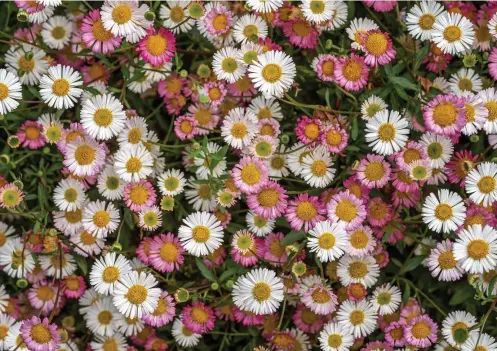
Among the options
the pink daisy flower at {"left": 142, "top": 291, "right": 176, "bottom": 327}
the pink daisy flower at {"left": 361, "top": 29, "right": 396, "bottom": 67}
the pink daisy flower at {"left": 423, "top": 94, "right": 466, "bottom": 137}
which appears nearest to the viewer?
the pink daisy flower at {"left": 423, "top": 94, "right": 466, "bottom": 137}

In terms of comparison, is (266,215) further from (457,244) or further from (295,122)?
(457,244)

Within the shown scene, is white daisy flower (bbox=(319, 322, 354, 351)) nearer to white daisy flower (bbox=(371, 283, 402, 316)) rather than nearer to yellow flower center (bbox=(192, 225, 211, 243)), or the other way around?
white daisy flower (bbox=(371, 283, 402, 316))

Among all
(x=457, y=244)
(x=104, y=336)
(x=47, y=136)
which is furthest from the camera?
(x=104, y=336)

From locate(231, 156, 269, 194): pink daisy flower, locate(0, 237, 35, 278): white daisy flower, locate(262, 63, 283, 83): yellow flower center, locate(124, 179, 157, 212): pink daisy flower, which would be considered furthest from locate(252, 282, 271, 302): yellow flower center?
locate(0, 237, 35, 278): white daisy flower

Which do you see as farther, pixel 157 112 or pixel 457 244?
pixel 157 112

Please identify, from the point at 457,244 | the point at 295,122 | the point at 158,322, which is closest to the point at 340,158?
the point at 295,122

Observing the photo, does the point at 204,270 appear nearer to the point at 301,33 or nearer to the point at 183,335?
the point at 183,335

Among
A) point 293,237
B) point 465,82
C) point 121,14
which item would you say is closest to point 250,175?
point 293,237
